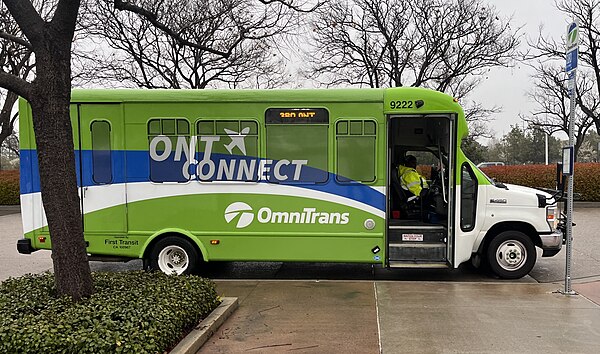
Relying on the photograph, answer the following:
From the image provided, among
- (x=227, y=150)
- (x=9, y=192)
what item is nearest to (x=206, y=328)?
(x=227, y=150)

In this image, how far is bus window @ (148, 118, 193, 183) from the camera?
742cm

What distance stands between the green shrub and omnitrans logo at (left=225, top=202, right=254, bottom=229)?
1.70m

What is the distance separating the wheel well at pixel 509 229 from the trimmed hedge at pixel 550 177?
12.6m

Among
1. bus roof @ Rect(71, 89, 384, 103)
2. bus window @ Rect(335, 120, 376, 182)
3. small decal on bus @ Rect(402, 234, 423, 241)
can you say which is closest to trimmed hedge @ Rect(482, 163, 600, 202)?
small decal on bus @ Rect(402, 234, 423, 241)

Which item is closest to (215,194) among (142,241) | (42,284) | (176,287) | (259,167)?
(259,167)

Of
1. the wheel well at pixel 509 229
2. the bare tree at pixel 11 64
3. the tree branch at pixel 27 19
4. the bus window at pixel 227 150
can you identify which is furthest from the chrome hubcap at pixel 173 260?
the bare tree at pixel 11 64

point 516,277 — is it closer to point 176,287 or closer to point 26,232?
point 176,287

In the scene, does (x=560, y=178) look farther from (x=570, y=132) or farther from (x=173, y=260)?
(x=173, y=260)

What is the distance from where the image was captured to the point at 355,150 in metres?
7.25

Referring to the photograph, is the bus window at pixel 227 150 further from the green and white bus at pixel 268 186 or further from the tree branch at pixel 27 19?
the tree branch at pixel 27 19

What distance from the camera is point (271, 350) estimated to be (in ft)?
15.7

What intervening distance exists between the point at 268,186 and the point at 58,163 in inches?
126

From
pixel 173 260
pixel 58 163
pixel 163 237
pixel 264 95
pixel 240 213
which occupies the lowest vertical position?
pixel 173 260

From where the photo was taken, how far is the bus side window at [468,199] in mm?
7359
